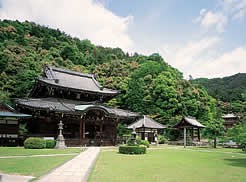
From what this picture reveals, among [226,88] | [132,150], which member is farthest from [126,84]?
[226,88]

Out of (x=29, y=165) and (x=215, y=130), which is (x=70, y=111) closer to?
(x=29, y=165)

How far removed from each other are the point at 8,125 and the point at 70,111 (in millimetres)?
7002

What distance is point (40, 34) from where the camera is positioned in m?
76.1

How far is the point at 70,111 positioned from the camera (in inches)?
887

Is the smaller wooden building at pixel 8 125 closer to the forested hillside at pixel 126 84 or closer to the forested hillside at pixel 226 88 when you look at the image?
the forested hillside at pixel 126 84

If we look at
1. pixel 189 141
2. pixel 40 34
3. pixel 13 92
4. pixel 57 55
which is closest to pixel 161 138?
pixel 189 141

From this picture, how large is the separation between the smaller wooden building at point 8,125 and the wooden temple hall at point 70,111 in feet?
3.67

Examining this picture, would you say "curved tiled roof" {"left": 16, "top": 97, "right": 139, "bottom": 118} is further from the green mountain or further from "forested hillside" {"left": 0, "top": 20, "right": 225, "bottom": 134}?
the green mountain

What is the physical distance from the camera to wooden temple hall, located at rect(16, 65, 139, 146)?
75.2 feet

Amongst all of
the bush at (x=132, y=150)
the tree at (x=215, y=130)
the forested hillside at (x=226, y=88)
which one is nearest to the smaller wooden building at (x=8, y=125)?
the bush at (x=132, y=150)

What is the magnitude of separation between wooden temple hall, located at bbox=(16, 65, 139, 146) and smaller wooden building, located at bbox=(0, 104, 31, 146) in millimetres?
1118

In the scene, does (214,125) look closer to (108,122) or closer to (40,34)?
(108,122)

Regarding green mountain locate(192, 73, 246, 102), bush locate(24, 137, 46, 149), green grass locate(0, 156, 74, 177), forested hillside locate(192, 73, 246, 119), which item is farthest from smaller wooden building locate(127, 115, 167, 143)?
green mountain locate(192, 73, 246, 102)

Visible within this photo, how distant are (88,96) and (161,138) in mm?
16326
